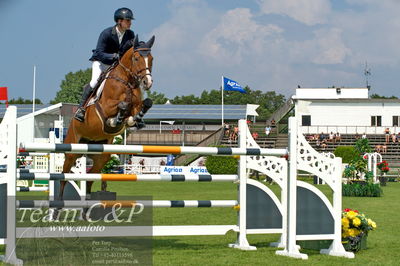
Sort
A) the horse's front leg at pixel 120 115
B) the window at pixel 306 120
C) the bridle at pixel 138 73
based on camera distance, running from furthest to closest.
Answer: the window at pixel 306 120, the horse's front leg at pixel 120 115, the bridle at pixel 138 73

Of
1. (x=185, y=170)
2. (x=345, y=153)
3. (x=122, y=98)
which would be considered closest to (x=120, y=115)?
(x=122, y=98)

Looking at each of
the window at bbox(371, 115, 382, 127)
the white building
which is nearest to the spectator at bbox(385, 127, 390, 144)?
the white building

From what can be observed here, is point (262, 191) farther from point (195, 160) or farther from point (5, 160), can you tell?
point (195, 160)

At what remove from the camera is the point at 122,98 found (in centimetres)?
755

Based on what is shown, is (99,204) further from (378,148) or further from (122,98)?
(378,148)

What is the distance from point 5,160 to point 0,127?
1.02 feet

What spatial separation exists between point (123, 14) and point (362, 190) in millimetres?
12493

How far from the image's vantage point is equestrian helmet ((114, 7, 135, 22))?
783 cm

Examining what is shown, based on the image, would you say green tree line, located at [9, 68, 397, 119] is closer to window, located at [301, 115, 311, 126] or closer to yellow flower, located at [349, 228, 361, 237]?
window, located at [301, 115, 311, 126]

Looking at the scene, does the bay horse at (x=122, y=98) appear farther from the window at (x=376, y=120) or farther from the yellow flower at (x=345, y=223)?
the window at (x=376, y=120)

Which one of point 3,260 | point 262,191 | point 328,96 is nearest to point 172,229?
point 262,191

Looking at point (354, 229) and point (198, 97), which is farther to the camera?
point (198, 97)

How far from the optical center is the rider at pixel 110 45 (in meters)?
7.86

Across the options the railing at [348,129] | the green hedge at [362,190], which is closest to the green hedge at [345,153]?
the railing at [348,129]
